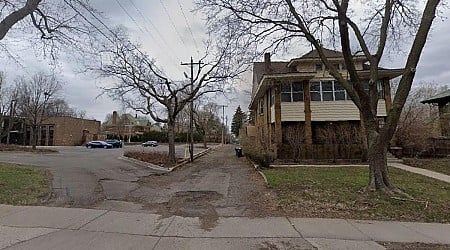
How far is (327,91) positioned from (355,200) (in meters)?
15.5

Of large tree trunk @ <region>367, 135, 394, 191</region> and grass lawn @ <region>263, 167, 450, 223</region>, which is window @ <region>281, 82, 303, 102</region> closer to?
grass lawn @ <region>263, 167, 450, 223</region>

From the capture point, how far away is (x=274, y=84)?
23.3 meters

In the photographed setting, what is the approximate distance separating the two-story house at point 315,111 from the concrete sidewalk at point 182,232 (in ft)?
47.2

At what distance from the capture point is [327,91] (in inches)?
949

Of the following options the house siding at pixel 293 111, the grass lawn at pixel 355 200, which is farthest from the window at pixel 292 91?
the grass lawn at pixel 355 200

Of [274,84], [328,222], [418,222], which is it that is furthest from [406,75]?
[274,84]

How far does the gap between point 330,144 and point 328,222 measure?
15.0m

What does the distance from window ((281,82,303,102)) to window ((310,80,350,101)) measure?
0.86 meters

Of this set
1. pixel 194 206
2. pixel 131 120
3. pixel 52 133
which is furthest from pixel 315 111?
pixel 131 120

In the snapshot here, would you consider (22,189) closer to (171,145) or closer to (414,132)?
(171,145)

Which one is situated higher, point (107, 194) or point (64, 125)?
point (64, 125)

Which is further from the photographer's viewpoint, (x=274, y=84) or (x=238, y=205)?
(x=274, y=84)

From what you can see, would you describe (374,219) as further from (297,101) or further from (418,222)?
(297,101)

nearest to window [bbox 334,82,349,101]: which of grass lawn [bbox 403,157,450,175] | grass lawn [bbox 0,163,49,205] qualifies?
grass lawn [bbox 403,157,450,175]
